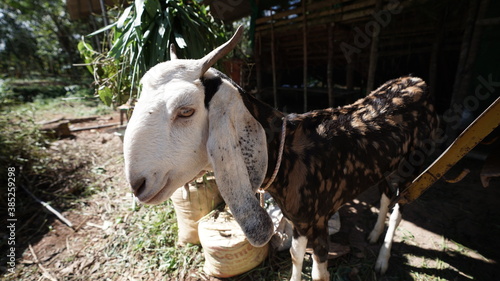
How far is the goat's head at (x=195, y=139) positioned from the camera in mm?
1104

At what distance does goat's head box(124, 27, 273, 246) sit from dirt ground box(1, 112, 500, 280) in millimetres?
1991

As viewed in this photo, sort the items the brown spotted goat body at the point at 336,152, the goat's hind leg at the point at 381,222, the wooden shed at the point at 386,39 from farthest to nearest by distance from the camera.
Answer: the wooden shed at the point at 386,39 < the goat's hind leg at the point at 381,222 < the brown spotted goat body at the point at 336,152

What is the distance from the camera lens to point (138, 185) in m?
1.08

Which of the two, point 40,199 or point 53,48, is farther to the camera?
point 53,48

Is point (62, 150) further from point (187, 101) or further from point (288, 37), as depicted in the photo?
point (288, 37)

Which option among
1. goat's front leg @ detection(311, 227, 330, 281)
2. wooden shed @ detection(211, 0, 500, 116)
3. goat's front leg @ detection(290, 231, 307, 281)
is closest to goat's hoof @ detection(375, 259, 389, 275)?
goat's front leg @ detection(311, 227, 330, 281)

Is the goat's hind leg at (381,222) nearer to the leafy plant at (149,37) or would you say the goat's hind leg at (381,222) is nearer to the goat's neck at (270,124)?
the goat's neck at (270,124)

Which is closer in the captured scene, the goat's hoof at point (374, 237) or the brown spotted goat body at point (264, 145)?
the brown spotted goat body at point (264, 145)

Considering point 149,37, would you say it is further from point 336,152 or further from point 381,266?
point 381,266

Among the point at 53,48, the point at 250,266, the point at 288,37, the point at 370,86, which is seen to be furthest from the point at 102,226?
the point at 53,48

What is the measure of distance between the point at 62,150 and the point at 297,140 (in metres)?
6.36

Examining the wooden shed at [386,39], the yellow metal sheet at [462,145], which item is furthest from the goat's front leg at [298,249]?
the wooden shed at [386,39]

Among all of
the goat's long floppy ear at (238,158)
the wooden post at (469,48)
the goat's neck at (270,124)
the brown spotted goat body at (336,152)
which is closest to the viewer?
the goat's long floppy ear at (238,158)

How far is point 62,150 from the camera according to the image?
5.55 m
